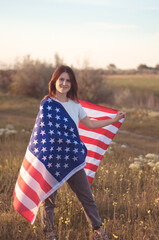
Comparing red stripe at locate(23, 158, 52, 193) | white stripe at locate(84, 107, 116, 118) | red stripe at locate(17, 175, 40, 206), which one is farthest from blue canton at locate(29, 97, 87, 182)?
white stripe at locate(84, 107, 116, 118)

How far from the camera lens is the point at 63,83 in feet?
12.0

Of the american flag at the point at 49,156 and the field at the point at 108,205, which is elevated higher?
the american flag at the point at 49,156

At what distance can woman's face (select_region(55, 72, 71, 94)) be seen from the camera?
3.67 m

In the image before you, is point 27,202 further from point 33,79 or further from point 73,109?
point 33,79

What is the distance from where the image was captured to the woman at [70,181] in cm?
360

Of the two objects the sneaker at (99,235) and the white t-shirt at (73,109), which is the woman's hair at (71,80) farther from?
the sneaker at (99,235)

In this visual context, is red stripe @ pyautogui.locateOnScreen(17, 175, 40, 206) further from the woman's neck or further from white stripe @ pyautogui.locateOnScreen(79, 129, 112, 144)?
white stripe @ pyautogui.locateOnScreen(79, 129, 112, 144)

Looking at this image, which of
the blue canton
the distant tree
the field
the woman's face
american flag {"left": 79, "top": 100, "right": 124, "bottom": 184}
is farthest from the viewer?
the distant tree

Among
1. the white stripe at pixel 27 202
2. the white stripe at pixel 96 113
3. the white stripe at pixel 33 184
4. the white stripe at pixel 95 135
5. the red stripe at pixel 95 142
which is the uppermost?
the white stripe at pixel 96 113

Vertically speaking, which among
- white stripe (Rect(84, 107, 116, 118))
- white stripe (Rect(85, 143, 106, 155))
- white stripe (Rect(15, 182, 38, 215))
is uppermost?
white stripe (Rect(84, 107, 116, 118))

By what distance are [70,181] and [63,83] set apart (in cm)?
114

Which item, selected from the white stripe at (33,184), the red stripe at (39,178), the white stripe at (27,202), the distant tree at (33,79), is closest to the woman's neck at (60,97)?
the red stripe at (39,178)

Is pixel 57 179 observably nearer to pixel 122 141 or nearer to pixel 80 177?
pixel 80 177

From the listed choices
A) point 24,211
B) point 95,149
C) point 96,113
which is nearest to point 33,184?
point 24,211
